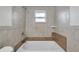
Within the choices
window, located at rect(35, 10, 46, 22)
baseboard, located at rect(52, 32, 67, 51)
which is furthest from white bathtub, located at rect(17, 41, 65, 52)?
window, located at rect(35, 10, 46, 22)

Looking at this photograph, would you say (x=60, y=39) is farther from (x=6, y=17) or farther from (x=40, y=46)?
(x=6, y=17)

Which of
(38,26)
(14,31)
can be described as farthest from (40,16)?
(14,31)

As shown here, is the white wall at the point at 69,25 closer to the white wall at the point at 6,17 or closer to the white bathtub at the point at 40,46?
the white bathtub at the point at 40,46

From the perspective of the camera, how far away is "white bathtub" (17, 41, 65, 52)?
0.86 meters

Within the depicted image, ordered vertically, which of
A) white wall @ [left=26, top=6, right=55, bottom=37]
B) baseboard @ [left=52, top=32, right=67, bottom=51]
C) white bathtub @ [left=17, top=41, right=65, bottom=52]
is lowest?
white bathtub @ [left=17, top=41, right=65, bottom=52]

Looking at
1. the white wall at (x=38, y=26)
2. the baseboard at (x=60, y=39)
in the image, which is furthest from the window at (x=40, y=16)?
the baseboard at (x=60, y=39)

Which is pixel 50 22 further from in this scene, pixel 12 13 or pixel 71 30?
pixel 12 13

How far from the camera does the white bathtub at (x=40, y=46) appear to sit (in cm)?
86

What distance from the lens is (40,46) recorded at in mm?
887

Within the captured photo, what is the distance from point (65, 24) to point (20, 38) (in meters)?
0.40

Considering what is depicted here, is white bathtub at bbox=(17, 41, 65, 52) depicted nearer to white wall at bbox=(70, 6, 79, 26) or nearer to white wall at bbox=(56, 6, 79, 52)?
white wall at bbox=(56, 6, 79, 52)
